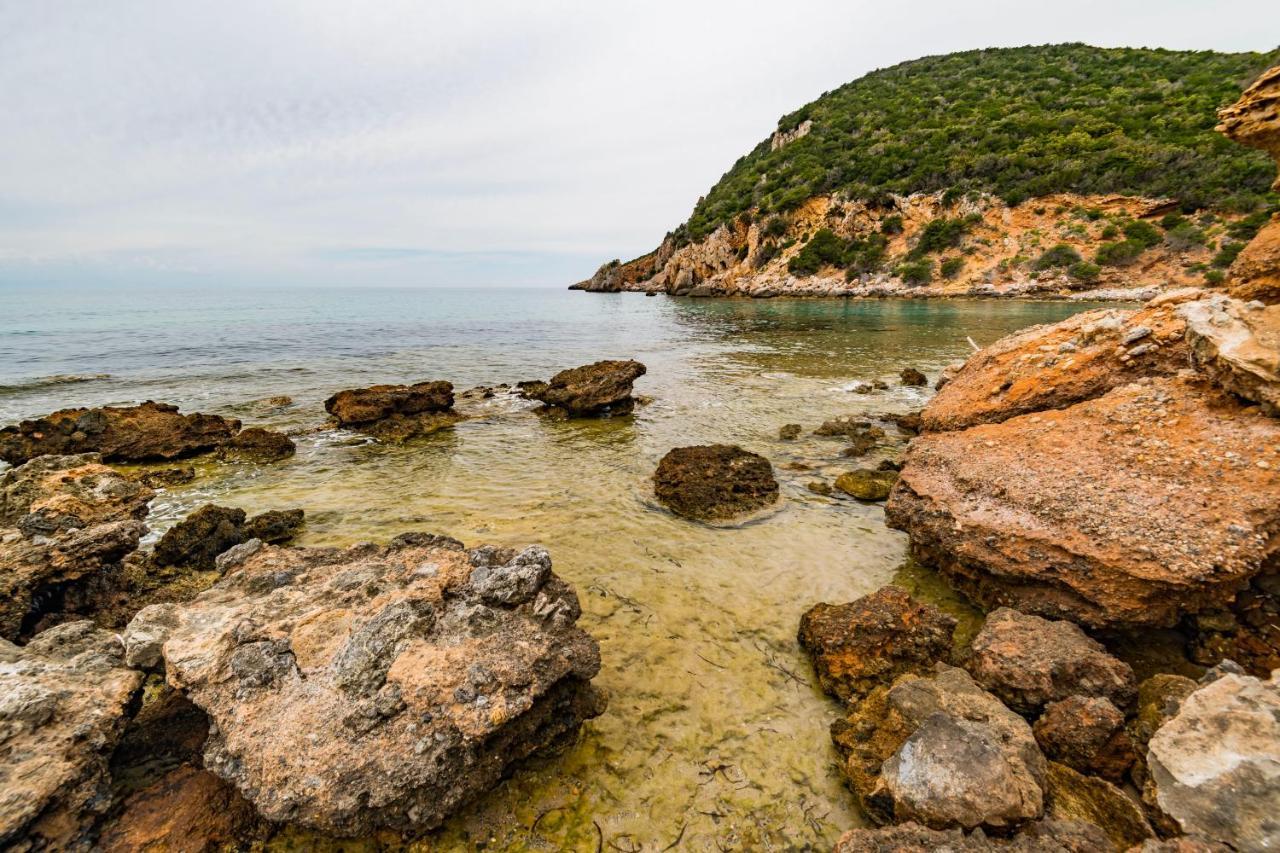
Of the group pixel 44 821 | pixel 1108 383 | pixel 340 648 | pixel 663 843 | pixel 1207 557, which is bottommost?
pixel 663 843

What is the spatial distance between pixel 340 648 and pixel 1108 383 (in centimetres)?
968

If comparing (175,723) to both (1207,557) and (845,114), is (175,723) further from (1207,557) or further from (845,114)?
(845,114)

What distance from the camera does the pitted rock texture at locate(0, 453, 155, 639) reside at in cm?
493

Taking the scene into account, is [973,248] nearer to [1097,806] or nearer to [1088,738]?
[1088,738]

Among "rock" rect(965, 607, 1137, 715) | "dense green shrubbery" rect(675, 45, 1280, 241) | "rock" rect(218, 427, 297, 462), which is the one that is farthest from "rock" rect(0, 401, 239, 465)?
"dense green shrubbery" rect(675, 45, 1280, 241)

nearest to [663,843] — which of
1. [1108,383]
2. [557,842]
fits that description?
[557,842]

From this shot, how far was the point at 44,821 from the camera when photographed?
280 cm

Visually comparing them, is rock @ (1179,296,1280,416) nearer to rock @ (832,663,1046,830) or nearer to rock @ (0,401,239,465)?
rock @ (832,663,1046,830)

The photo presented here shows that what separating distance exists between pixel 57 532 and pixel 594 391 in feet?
34.2

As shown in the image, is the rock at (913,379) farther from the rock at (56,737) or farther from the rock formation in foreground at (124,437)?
the rock at (56,737)

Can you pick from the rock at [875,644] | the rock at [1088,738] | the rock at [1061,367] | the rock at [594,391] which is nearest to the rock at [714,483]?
the rock at [875,644]

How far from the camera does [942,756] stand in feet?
10.1

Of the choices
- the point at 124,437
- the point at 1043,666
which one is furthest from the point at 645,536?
the point at 124,437

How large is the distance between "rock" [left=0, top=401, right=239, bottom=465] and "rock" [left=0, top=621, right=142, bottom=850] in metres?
9.49
